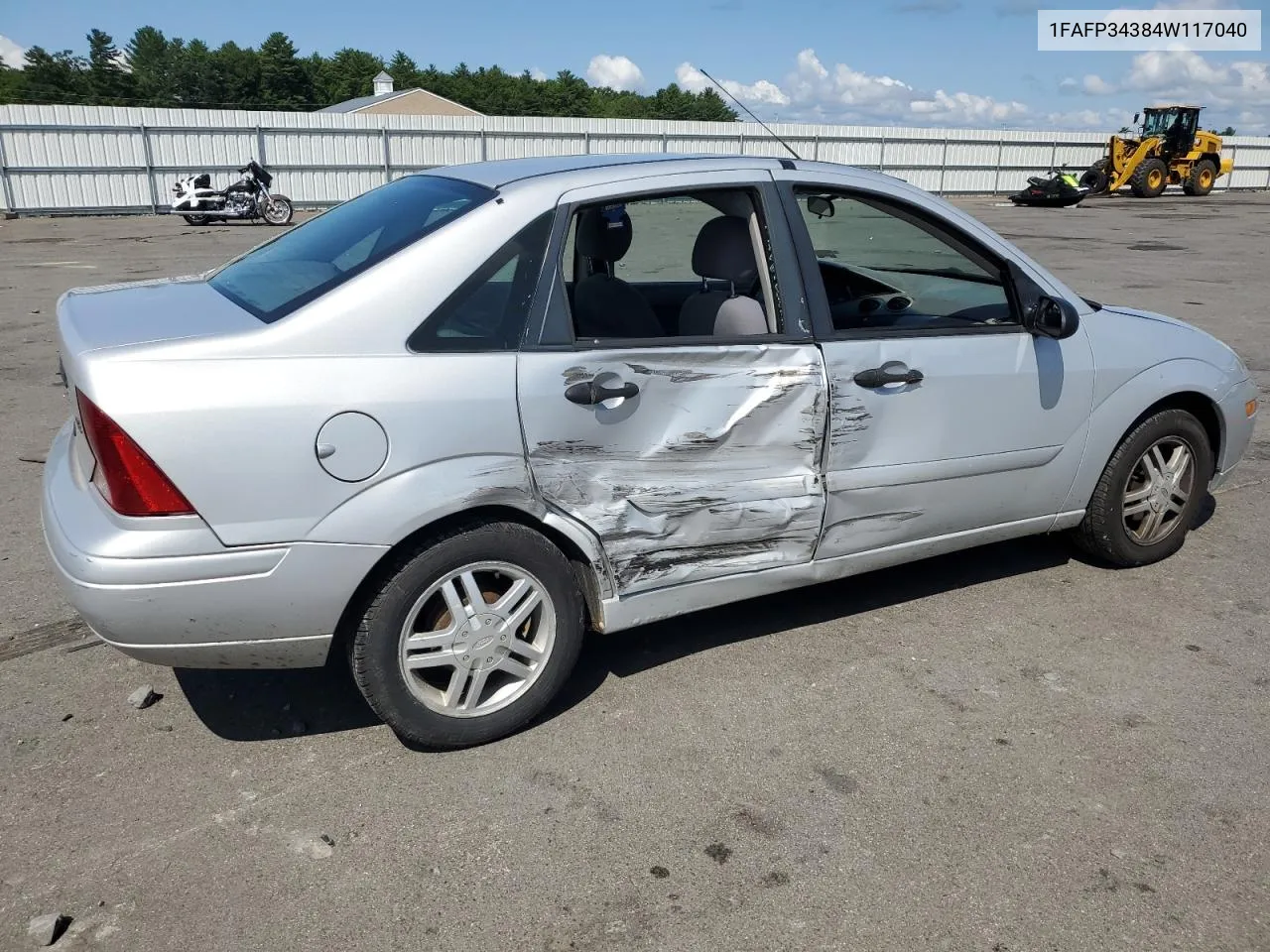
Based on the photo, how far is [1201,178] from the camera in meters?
34.8

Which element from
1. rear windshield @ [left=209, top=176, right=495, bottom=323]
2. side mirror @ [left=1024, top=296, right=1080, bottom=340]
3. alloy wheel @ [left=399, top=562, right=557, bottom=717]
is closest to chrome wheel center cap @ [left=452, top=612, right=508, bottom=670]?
alloy wheel @ [left=399, top=562, right=557, bottom=717]

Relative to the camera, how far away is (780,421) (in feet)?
10.9

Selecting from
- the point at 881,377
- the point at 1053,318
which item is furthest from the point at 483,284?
the point at 1053,318

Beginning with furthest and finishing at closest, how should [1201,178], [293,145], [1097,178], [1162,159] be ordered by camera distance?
1. [1201,178]
2. [1162,159]
3. [1097,178]
4. [293,145]

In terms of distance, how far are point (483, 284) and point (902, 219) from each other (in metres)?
1.63

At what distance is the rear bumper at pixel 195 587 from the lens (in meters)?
2.62

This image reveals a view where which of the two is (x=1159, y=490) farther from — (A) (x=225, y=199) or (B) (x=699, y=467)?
(A) (x=225, y=199)

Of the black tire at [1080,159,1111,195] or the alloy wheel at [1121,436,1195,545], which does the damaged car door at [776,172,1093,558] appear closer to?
the alloy wheel at [1121,436,1195,545]

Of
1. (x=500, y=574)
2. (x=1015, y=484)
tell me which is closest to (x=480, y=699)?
(x=500, y=574)

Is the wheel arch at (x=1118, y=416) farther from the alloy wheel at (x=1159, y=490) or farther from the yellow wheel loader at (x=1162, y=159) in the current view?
the yellow wheel loader at (x=1162, y=159)

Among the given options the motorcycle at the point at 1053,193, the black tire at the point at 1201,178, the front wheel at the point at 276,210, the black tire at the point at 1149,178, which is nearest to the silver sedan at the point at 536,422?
the front wheel at the point at 276,210

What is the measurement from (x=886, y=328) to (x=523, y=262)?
4.30 feet

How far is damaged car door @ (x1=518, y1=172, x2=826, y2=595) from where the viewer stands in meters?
3.03

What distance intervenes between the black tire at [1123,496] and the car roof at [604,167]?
1807mm
